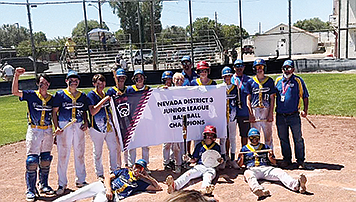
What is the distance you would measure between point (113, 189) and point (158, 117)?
5.91 ft

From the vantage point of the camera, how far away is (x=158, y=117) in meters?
6.90

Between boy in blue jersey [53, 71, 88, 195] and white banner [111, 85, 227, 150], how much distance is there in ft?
2.57

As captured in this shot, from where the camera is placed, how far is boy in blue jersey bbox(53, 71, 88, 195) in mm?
6199

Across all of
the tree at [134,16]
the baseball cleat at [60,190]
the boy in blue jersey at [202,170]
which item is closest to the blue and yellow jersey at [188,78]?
the boy in blue jersey at [202,170]

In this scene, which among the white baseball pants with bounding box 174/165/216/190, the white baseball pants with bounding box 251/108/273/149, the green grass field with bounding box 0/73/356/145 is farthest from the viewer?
the green grass field with bounding box 0/73/356/145

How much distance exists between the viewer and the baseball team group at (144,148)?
18.8ft

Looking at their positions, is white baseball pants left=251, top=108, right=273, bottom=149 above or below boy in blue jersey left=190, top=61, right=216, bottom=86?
below

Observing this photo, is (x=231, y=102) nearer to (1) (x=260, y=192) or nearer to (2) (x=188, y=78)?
(2) (x=188, y=78)

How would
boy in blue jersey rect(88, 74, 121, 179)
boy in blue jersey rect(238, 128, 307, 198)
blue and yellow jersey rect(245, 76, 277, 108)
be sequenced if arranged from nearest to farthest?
boy in blue jersey rect(238, 128, 307, 198) → boy in blue jersey rect(88, 74, 121, 179) → blue and yellow jersey rect(245, 76, 277, 108)

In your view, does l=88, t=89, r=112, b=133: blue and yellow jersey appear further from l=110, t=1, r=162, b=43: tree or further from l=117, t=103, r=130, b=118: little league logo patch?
l=110, t=1, r=162, b=43: tree

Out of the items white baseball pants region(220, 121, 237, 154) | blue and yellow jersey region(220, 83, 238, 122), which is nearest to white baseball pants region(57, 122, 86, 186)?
white baseball pants region(220, 121, 237, 154)

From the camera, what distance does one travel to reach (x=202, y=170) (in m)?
6.29

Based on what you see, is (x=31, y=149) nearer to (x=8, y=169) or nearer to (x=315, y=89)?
(x=8, y=169)

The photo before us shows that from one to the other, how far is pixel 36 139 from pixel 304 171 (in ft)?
15.6
